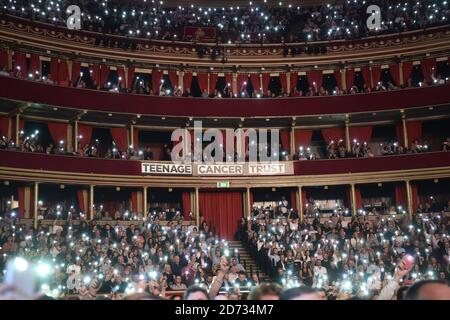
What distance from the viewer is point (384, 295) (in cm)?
474

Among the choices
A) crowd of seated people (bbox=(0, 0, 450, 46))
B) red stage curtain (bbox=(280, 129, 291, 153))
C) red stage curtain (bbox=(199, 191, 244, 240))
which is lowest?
red stage curtain (bbox=(199, 191, 244, 240))

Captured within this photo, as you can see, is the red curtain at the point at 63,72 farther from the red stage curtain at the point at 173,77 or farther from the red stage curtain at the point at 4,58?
the red stage curtain at the point at 173,77

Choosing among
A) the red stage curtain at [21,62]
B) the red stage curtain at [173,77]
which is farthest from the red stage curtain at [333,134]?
the red stage curtain at [21,62]

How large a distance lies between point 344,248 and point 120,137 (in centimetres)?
1244

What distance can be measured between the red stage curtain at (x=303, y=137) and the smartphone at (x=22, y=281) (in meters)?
27.2

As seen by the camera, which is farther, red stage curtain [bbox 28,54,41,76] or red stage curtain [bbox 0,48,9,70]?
red stage curtain [bbox 28,54,41,76]

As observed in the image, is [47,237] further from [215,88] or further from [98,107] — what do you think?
[215,88]

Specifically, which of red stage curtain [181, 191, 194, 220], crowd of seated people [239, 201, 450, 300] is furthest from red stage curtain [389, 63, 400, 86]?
→ red stage curtain [181, 191, 194, 220]

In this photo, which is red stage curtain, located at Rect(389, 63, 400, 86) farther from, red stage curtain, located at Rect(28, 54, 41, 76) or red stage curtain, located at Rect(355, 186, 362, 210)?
red stage curtain, located at Rect(28, 54, 41, 76)

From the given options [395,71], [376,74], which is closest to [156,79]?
[376,74]

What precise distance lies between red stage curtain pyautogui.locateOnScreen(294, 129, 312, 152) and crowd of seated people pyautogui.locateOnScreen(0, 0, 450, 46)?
448 cm

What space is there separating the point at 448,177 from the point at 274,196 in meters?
8.01

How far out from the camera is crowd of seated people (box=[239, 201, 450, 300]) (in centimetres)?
1886

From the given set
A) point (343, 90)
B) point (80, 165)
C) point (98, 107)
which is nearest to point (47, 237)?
point (80, 165)
